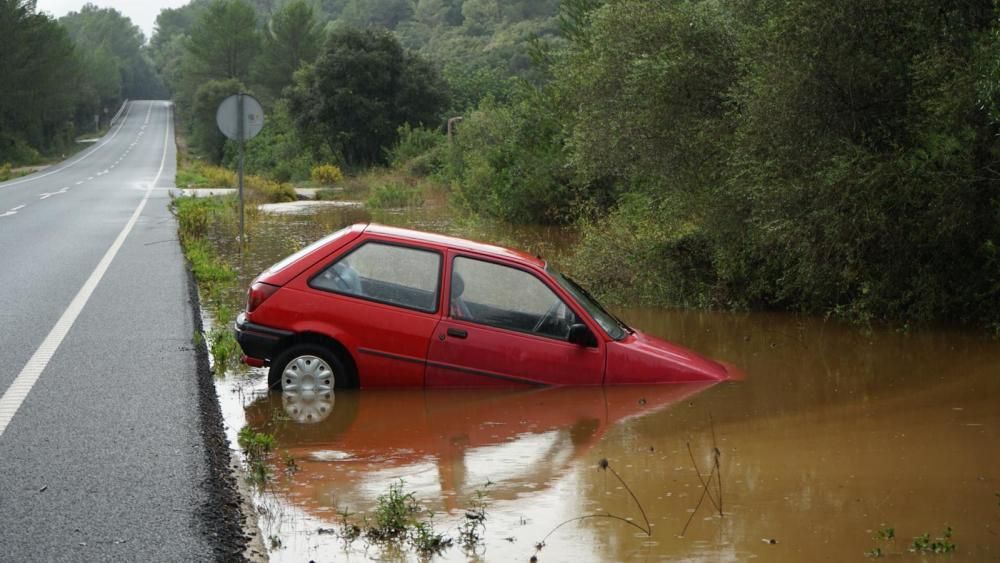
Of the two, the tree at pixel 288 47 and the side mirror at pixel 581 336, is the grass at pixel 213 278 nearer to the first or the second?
the side mirror at pixel 581 336

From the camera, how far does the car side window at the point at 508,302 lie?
994 centimetres

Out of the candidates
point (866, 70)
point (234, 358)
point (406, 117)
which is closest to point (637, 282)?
point (866, 70)

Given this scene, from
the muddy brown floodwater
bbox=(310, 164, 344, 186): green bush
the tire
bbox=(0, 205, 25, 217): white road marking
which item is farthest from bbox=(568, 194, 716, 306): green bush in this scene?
bbox=(310, 164, 344, 186): green bush

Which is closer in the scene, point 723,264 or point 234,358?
point 234,358

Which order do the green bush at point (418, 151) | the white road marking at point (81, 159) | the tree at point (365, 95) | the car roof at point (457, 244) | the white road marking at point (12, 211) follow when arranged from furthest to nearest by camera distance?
the tree at point (365, 95), the white road marking at point (81, 159), the green bush at point (418, 151), the white road marking at point (12, 211), the car roof at point (457, 244)

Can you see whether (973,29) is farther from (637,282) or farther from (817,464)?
(817,464)

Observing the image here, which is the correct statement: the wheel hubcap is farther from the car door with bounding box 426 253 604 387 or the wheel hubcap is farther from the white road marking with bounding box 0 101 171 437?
the white road marking with bounding box 0 101 171 437

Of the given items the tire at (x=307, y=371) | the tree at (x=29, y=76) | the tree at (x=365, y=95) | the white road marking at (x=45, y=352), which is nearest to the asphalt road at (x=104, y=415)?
the white road marking at (x=45, y=352)

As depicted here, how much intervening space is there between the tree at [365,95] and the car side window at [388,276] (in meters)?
51.0

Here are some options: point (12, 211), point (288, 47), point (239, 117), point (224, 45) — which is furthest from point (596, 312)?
point (224, 45)

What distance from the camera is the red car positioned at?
9727 millimetres

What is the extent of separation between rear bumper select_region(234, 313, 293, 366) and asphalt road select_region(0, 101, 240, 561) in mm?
441

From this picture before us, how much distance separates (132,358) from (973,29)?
8.70 m

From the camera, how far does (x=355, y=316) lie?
972cm
